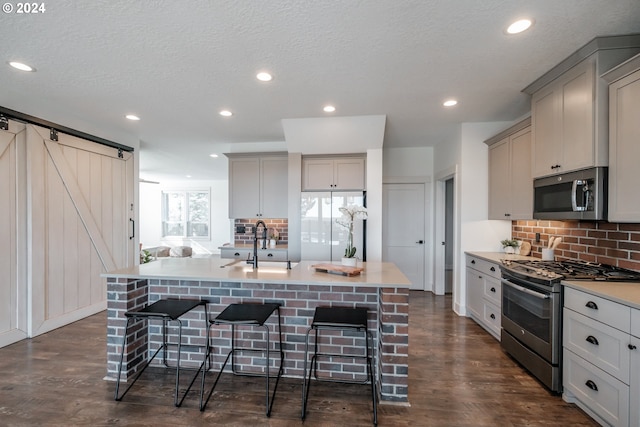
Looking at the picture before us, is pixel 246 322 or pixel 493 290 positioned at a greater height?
pixel 246 322

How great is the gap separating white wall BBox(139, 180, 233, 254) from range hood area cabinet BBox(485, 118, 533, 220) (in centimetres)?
783

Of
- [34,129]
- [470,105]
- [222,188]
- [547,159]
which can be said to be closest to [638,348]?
[547,159]

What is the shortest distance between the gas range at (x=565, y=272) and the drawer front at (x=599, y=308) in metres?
0.12

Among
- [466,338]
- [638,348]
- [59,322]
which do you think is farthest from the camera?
[59,322]

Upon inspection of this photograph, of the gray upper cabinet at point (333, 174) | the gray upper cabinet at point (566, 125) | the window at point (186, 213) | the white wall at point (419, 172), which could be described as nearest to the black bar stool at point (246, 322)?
the gray upper cabinet at point (333, 174)

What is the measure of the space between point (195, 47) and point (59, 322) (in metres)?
3.53

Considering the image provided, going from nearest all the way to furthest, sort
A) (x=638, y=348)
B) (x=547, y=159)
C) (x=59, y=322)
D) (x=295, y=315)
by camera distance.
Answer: (x=638, y=348) → (x=295, y=315) → (x=547, y=159) → (x=59, y=322)

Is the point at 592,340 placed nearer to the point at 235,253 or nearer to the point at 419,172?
the point at 419,172

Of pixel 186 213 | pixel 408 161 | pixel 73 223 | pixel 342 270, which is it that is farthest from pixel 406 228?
pixel 186 213

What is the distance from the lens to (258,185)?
4.76 metres

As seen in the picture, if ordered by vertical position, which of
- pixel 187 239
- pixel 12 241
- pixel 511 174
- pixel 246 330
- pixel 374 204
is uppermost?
pixel 511 174

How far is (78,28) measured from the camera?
185cm

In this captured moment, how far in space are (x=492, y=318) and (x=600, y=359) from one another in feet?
4.48

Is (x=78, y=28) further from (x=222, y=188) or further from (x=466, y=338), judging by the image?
(x=222, y=188)
